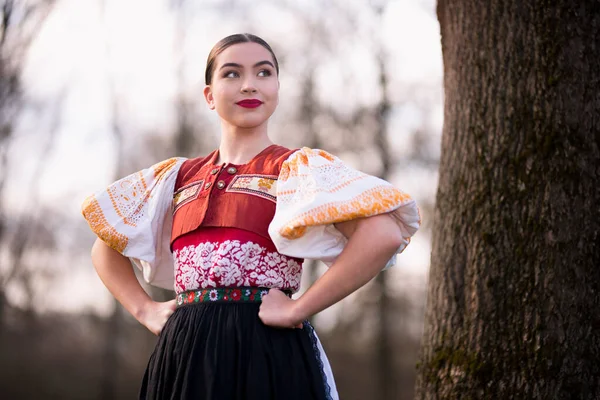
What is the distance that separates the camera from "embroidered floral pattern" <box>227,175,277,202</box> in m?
1.94

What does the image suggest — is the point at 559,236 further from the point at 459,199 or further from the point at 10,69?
the point at 10,69

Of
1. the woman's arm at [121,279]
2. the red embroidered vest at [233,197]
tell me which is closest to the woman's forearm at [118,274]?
the woman's arm at [121,279]

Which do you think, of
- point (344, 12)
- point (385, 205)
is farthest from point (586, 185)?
point (344, 12)

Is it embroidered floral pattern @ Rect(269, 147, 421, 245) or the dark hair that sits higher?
the dark hair

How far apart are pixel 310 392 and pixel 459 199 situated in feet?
3.90

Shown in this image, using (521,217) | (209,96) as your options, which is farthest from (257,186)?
(521,217)

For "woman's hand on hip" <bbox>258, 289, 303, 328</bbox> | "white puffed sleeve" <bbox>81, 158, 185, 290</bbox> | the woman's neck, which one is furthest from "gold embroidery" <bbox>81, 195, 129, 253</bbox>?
"woman's hand on hip" <bbox>258, 289, 303, 328</bbox>

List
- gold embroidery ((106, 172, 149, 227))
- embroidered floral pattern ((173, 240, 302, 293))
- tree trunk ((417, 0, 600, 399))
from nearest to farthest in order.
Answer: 1. embroidered floral pattern ((173, 240, 302, 293))
2. gold embroidery ((106, 172, 149, 227))
3. tree trunk ((417, 0, 600, 399))

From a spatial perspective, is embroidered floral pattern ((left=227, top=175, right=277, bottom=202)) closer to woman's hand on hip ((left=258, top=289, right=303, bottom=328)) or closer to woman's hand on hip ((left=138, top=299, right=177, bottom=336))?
woman's hand on hip ((left=258, top=289, right=303, bottom=328))

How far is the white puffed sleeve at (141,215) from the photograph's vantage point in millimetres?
2117

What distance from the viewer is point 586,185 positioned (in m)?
2.42

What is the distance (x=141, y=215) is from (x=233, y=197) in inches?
14.8

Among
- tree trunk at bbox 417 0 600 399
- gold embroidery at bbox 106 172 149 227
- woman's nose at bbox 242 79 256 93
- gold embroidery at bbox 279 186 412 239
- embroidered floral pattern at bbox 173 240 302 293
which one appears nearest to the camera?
gold embroidery at bbox 279 186 412 239

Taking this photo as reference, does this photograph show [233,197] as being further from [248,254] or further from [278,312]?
[278,312]
